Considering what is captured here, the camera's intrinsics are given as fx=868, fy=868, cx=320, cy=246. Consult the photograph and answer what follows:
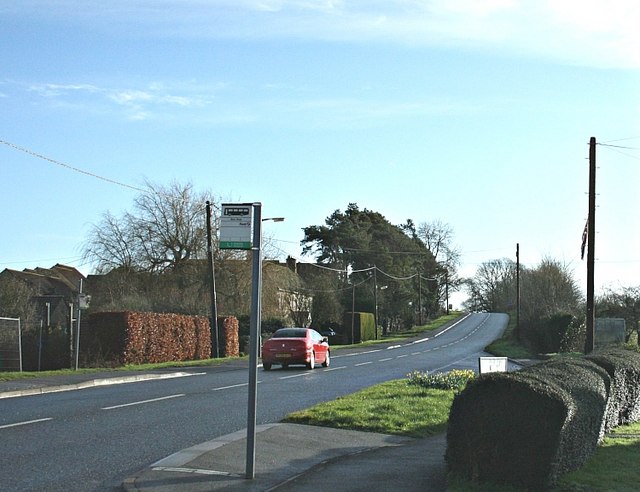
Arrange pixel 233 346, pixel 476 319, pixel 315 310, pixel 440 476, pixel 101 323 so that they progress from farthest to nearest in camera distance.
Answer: pixel 476 319 → pixel 315 310 → pixel 233 346 → pixel 101 323 → pixel 440 476

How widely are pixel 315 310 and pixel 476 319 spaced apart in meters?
34.0

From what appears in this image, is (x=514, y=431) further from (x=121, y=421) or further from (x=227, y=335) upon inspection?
(x=227, y=335)

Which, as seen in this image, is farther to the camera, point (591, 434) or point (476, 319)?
point (476, 319)

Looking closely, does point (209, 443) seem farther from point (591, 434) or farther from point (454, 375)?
point (454, 375)

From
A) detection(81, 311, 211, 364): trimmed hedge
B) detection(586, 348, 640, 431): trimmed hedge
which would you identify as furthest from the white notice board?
detection(81, 311, 211, 364): trimmed hedge

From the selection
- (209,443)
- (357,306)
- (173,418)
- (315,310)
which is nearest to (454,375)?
(173,418)

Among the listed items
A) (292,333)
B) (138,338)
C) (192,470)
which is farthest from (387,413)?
(138,338)

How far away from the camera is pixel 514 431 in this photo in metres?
8.11

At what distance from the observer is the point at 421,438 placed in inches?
513

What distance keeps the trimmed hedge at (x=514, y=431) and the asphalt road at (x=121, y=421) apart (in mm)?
3534

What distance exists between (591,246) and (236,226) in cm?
2713

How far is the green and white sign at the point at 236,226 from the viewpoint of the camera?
856cm

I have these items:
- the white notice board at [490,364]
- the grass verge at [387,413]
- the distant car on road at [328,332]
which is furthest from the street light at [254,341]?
the distant car on road at [328,332]

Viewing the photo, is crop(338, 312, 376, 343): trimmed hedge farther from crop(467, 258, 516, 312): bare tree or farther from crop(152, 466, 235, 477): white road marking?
crop(152, 466, 235, 477): white road marking
